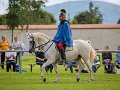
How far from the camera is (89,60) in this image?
19.5 m

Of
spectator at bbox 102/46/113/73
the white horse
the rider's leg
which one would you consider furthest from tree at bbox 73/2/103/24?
the rider's leg

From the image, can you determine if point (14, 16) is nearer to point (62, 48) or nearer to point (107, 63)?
point (107, 63)

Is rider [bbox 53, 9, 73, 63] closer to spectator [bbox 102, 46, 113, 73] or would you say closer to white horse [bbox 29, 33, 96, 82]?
white horse [bbox 29, 33, 96, 82]

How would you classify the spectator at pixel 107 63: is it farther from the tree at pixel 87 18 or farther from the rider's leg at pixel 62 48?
the tree at pixel 87 18

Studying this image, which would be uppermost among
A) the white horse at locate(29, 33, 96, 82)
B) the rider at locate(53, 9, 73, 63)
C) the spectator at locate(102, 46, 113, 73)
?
the rider at locate(53, 9, 73, 63)

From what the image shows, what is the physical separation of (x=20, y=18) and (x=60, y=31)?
5654 centimetres

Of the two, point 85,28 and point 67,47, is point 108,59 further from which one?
point 85,28

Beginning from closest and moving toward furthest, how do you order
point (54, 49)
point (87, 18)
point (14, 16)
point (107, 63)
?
point (54, 49)
point (107, 63)
point (14, 16)
point (87, 18)

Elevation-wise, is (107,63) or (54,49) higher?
(54,49)

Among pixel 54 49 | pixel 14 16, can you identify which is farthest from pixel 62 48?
pixel 14 16

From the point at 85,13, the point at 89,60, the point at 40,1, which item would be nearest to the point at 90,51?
the point at 89,60

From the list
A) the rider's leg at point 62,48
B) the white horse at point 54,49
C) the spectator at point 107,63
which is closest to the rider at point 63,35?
the rider's leg at point 62,48

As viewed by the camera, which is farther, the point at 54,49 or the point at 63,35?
the point at 54,49

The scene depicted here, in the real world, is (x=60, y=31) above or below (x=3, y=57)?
above
